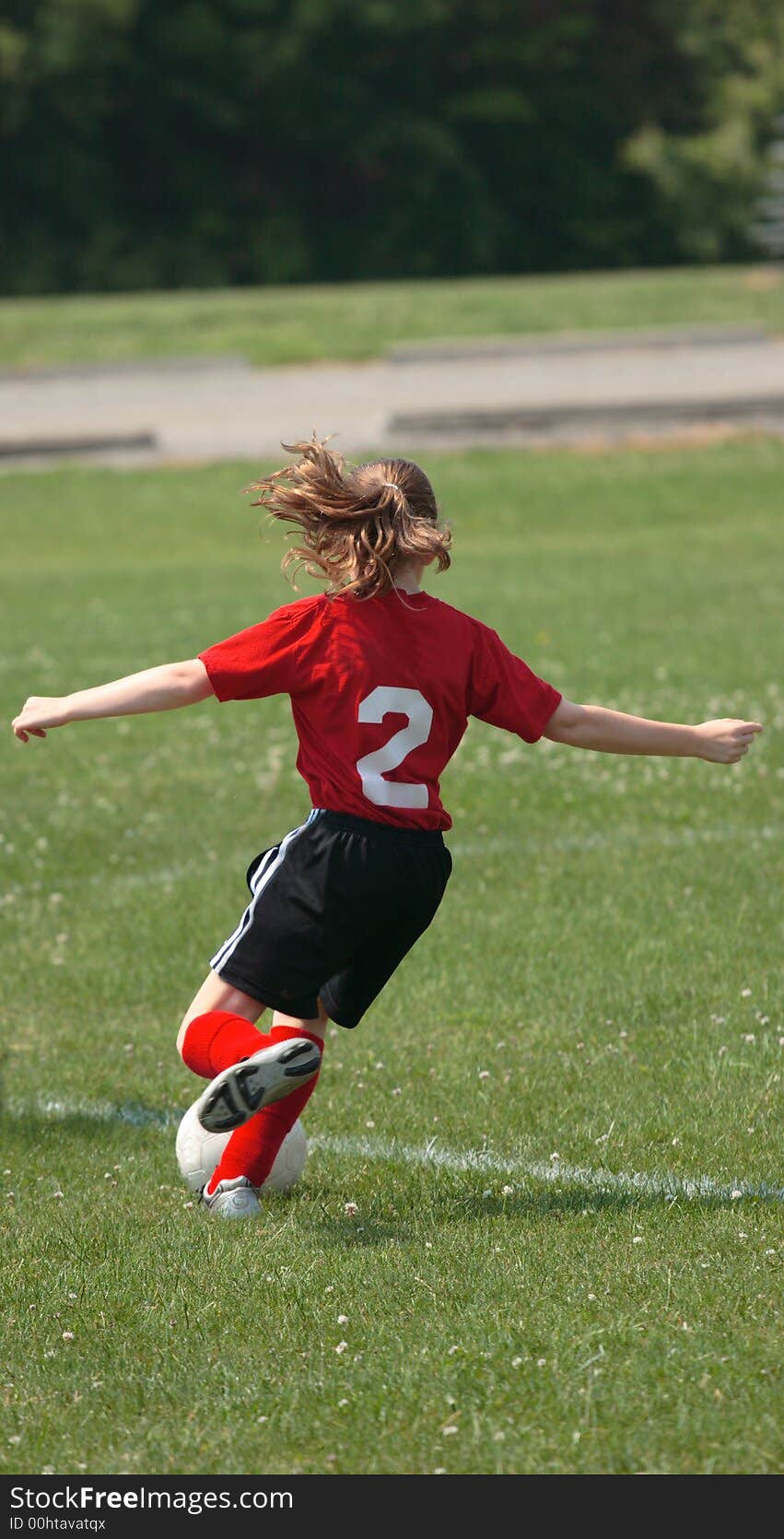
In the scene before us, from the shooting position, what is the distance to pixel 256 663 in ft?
14.8

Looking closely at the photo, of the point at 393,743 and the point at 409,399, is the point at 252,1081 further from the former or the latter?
the point at 409,399

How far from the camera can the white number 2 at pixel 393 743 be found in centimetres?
452

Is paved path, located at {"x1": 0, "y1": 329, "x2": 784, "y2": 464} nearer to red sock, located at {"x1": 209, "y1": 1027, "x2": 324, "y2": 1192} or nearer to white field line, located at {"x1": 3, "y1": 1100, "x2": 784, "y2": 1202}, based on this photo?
white field line, located at {"x1": 3, "y1": 1100, "x2": 784, "y2": 1202}

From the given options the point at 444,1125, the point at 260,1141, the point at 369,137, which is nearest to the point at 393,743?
the point at 260,1141

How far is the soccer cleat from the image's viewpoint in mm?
4242

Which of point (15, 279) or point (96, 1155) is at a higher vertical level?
point (96, 1155)

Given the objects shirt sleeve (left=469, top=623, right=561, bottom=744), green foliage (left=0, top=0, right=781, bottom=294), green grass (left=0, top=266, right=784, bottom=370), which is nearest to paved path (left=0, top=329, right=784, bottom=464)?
green grass (left=0, top=266, right=784, bottom=370)

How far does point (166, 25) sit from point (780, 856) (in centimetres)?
5296

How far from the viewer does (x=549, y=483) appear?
20391 mm

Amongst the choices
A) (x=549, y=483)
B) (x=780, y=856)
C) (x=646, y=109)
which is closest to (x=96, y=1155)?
(x=780, y=856)

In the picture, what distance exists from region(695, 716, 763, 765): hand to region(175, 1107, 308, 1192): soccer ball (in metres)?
1.41

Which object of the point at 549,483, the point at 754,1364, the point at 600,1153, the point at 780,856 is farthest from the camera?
the point at 549,483

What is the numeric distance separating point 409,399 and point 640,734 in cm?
2041

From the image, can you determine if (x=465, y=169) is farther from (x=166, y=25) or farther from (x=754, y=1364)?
(x=754, y=1364)
